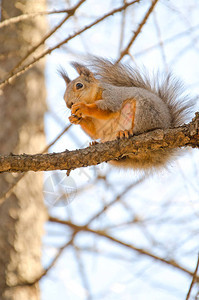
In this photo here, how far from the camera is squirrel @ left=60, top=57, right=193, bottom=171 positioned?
60.9 inches

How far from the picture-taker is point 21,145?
6.89 feet

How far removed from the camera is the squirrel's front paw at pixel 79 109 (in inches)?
62.6

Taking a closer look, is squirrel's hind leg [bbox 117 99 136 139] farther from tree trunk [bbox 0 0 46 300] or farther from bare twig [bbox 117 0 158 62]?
tree trunk [bbox 0 0 46 300]

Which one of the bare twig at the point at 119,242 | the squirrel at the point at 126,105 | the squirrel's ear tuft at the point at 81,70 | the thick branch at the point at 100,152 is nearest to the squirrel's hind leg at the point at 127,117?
the squirrel at the point at 126,105

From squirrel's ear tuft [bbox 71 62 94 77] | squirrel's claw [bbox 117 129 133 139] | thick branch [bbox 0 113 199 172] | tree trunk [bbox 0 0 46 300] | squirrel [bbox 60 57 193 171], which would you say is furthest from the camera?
tree trunk [bbox 0 0 46 300]

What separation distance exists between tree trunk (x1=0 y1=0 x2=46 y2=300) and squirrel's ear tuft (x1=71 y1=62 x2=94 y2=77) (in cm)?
39

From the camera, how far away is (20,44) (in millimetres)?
2229

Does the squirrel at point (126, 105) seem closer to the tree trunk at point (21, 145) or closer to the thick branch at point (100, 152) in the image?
the thick branch at point (100, 152)

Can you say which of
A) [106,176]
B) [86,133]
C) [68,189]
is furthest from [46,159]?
[68,189]

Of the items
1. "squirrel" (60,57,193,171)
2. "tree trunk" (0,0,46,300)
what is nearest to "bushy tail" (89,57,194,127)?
"squirrel" (60,57,193,171)

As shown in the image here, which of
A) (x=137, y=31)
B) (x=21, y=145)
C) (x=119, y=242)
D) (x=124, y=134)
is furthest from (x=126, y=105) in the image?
(x=119, y=242)

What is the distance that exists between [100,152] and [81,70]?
0.61 meters

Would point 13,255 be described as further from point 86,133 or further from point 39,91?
point 39,91

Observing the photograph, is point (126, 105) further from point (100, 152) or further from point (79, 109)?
point (100, 152)
